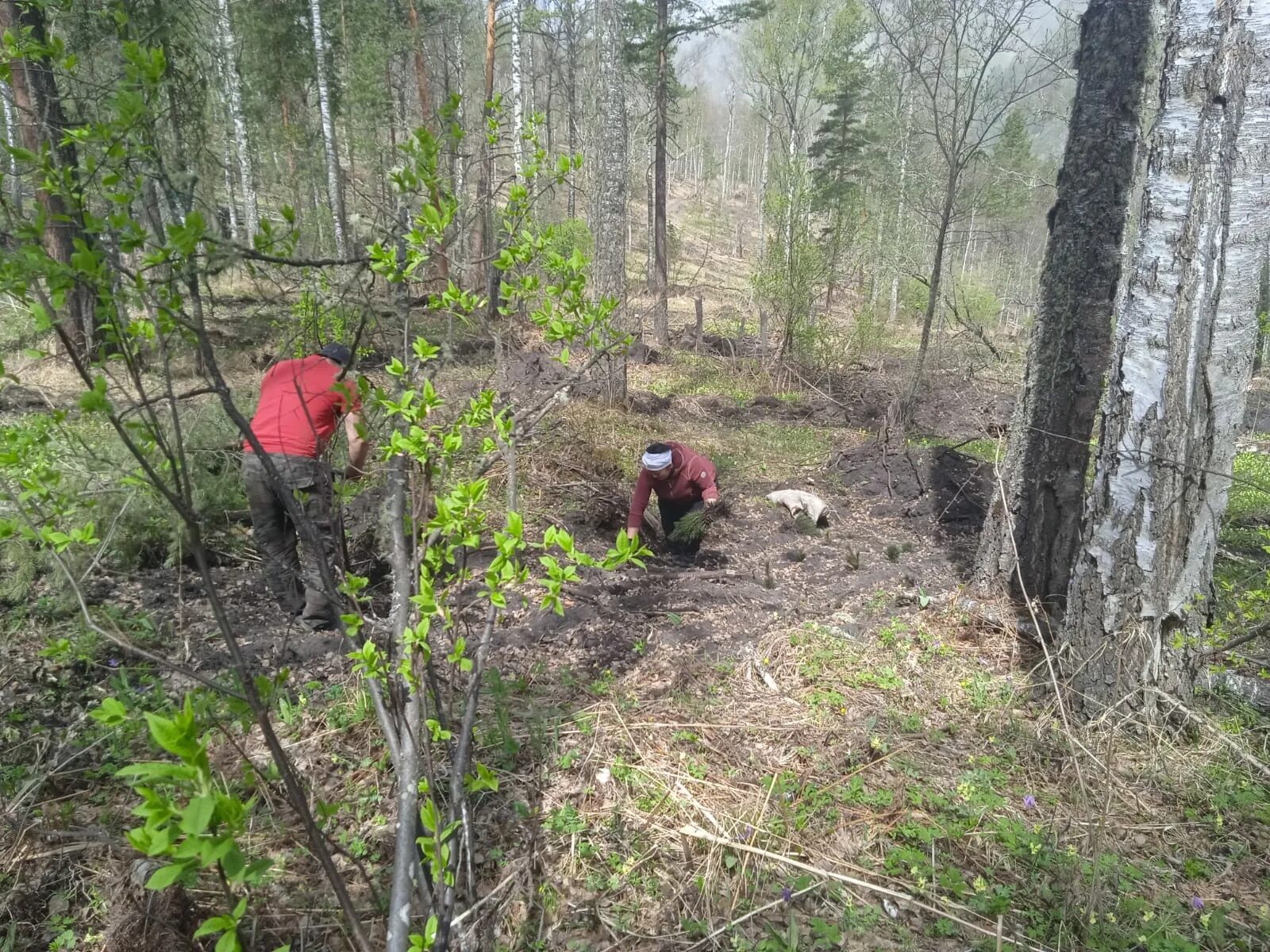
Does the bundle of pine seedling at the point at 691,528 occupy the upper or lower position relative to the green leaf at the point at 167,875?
lower

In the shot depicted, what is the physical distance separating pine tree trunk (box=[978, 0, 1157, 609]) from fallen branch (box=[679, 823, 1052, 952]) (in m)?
1.83

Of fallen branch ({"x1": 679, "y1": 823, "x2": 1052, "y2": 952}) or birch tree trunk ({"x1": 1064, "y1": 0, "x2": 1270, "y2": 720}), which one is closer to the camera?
fallen branch ({"x1": 679, "y1": 823, "x2": 1052, "y2": 952})

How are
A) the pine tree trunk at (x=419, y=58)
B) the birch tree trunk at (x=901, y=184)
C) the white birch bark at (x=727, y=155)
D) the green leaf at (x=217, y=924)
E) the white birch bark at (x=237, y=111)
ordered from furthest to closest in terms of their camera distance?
the white birch bark at (x=727, y=155)
the birch tree trunk at (x=901, y=184)
the pine tree trunk at (x=419, y=58)
the white birch bark at (x=237, y=111)
the green leaf at (x=217, y=924)

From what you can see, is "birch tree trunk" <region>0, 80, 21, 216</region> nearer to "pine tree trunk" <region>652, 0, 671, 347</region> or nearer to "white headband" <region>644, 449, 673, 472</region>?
"white headband" <region>644, 449, 673, 472</region>

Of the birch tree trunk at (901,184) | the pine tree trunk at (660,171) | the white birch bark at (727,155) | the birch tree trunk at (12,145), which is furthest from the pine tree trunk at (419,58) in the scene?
the white birch bark at (727,155)

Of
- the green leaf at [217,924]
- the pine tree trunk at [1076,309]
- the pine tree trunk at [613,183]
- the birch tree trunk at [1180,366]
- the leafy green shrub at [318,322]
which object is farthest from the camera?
the pine tree trunk at [613,183]

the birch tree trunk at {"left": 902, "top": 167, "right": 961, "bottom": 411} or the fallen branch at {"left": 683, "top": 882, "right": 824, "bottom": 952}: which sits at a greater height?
the birch tree trunk at {"left": 902, "top": 167, "right": 961, "bottom": 411}

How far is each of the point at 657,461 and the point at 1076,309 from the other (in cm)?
272

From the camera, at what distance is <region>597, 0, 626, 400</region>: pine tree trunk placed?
875 centimetres

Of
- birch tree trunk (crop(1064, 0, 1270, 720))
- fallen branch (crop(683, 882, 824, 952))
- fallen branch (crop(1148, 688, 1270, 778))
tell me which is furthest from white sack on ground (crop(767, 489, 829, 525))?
fallen branch (crop(683, 882, 824, 952))

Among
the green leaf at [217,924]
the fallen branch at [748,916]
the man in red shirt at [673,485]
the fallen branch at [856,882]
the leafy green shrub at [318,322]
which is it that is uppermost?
the leafy green shrub at [318,322]

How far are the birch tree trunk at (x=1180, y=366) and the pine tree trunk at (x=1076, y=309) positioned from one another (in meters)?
0.62

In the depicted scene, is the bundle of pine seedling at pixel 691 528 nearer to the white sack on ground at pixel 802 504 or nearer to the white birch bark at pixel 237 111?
the white sack on ground at pixel 802 504

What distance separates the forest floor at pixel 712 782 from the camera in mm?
2020
